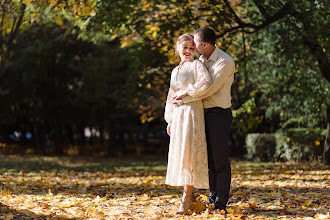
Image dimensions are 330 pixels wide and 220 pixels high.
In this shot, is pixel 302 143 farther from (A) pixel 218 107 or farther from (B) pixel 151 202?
(A) pixel 218 107

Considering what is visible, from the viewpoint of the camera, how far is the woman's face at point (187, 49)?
17.0ft

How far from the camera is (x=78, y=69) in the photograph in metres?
20.3

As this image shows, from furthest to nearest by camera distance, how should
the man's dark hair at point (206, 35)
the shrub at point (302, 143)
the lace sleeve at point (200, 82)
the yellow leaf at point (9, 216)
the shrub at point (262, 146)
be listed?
1. the shrub at point (262, 146)
2. the shrub at point (302, 143)
3. the man's dark hair at point (206, 35)
4. the lace sleeve at point (200, 82)
5. the yellow leaf at point (9, 216)

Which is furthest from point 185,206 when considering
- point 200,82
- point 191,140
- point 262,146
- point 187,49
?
point 262,146

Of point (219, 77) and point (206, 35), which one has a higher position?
point (206, 35)

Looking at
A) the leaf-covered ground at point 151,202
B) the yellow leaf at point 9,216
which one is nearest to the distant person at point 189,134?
the leaf-covered ground at point 151,202

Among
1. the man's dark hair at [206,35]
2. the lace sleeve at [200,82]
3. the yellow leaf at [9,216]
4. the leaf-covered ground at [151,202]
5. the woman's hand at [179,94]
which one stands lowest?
the leaf-covered ground at [151,202]

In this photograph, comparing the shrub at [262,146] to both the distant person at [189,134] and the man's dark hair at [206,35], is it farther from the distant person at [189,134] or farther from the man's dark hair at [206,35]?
the man's dark hair at [206,35]

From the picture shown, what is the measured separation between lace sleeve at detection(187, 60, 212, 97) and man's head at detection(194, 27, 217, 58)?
0.17m

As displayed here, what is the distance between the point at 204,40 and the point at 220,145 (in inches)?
46.9

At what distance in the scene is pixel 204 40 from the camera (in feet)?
16.8

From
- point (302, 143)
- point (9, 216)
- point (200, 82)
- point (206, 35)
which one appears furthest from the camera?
point (302, 143)

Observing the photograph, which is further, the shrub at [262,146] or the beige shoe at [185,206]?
the shrub at [262,146]

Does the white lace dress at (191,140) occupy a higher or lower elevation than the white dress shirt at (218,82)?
lower
